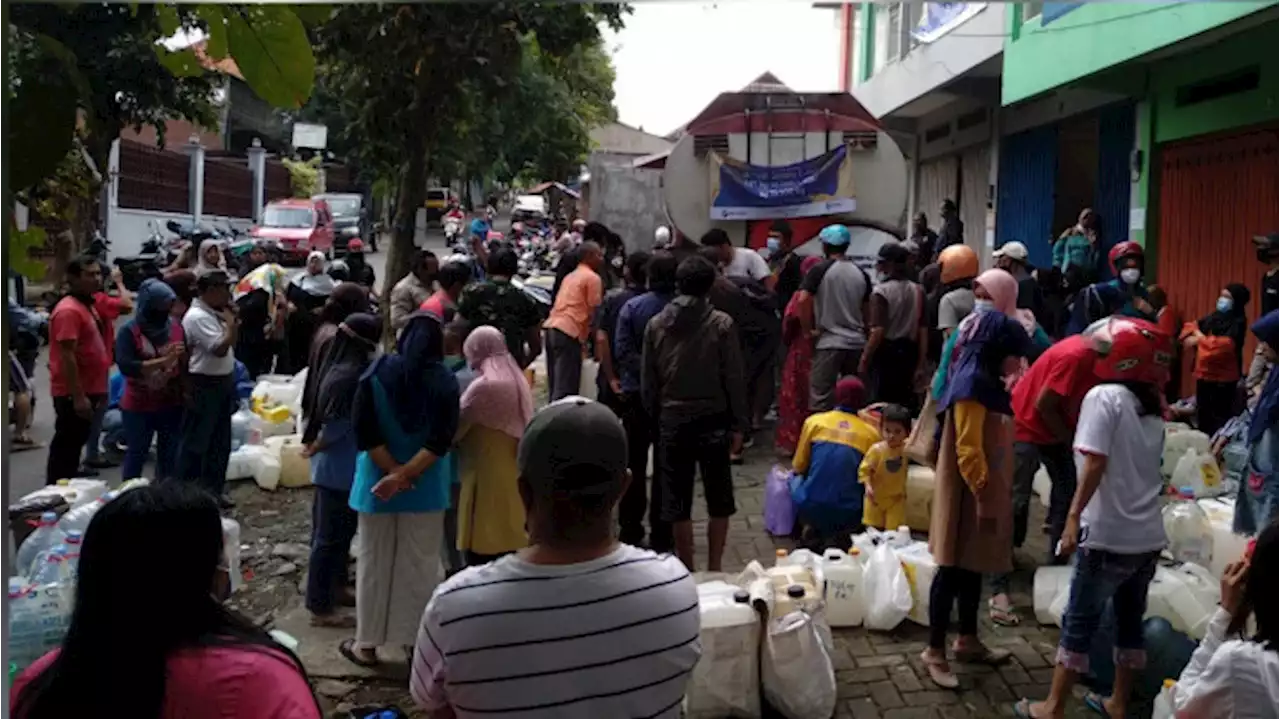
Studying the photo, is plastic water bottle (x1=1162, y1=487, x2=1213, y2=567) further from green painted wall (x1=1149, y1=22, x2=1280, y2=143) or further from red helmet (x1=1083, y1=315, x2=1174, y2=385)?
green painted wall (x1=1149, y1=22, x2=1280, y2=143)

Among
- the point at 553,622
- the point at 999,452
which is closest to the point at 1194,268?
the point at 999,452

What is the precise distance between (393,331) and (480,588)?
22.8 feet

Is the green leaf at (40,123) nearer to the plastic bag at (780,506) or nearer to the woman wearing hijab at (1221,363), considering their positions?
the plastic bag at (780,506)

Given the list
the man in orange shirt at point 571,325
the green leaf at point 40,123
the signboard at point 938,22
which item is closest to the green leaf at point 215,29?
the green leaf at point 40,123

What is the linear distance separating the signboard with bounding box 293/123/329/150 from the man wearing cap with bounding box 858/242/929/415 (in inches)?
1215

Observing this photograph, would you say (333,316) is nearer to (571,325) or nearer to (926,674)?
(571,325)

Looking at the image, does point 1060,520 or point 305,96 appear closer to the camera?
point 305,96

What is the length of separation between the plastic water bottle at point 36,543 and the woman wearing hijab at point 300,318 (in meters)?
5.03

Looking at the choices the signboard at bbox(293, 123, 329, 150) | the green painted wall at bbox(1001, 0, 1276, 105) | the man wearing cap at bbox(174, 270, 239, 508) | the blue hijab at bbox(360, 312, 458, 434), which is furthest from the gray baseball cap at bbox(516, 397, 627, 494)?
the signboard at bbox(293, 123, 329, 150)

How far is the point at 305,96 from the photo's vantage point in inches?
68.4

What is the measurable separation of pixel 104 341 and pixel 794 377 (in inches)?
186

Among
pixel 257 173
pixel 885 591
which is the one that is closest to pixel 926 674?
pixel 885 591

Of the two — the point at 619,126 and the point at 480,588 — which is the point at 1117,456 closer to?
the point at 480,588

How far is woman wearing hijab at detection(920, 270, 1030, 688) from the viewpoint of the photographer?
4355 millimetres
